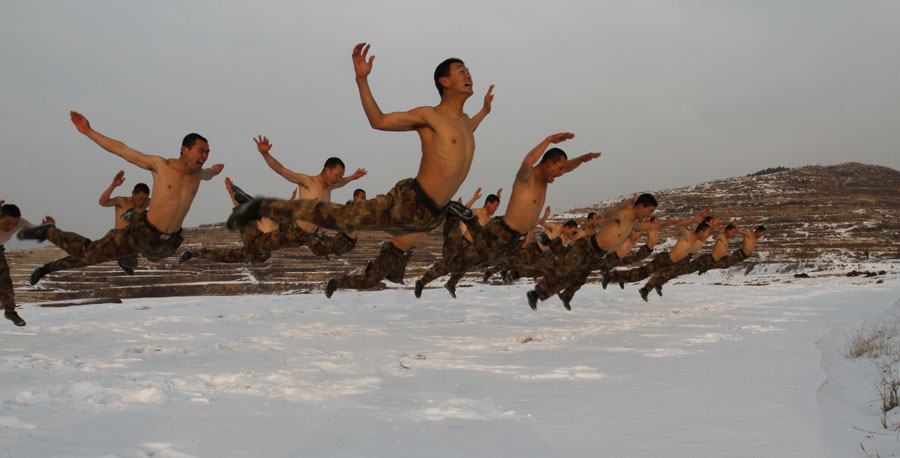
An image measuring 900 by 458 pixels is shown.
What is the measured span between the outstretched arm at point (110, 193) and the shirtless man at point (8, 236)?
1.16 metres

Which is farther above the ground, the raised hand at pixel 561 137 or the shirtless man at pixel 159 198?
the raised hand at pixel 561 137

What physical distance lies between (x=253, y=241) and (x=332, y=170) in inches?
66.8

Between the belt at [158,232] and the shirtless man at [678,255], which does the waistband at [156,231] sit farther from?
the shirtless man at [678,255]

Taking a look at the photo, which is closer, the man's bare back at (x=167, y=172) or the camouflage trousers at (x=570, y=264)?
the man's bare back at (x=167, y=172)

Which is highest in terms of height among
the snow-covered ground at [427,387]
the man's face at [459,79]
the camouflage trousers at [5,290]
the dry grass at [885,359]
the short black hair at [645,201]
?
the man's face at [459,79]

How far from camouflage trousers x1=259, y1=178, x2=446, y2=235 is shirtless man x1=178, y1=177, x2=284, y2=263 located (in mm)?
2686

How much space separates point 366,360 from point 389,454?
9.35ft

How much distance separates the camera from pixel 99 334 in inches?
272

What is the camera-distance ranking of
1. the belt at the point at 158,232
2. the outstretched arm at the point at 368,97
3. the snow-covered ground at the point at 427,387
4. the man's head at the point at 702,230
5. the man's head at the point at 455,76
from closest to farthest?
the snow-covered ground at the point at 427,387 < the outstretched arm at the point at 368,97 < the man's head at the point at 455,76 < the belt at the point at 158,232 < the man's head at the point at 702,230

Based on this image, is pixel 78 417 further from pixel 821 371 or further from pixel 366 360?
pixel 821 371

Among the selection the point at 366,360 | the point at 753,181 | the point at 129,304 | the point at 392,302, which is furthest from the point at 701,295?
the point at 753,181

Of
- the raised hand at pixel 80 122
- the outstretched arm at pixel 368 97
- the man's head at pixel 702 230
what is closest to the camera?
the outstretched arm at pixel 368 97

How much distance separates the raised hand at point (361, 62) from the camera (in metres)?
4.23

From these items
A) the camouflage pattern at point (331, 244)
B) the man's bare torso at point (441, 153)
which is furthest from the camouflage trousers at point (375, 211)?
the camouflage pattern at point (331, 244)
